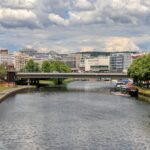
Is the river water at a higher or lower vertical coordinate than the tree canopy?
lower

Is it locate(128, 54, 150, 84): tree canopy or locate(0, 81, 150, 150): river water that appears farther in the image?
locate(128, 54, 150, 84): tree canopy

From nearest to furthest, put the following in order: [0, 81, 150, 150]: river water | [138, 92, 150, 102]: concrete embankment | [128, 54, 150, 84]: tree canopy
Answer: [0, 81, 150, 150]: river water, [138, 92, 150, 102]: concrete embankment, [128, 54, 150, 84]: tree canopy

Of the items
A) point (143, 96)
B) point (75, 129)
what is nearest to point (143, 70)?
point (143, 96)

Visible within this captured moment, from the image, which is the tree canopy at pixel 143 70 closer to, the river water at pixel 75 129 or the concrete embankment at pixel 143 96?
the concrete embankment at pixel 143 96

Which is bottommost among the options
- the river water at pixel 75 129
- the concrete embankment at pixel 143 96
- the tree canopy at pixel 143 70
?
the concrete embankment at pixel 143 96

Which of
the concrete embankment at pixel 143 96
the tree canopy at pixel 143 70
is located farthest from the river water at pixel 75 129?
the tree canopy at pixel 143 70

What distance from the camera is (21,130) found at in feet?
184

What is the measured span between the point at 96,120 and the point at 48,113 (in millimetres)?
11572

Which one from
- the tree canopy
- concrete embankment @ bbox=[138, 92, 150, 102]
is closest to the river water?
concrete embankment @ bbox=[138, 92, 150, 102]

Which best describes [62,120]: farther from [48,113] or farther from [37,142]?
[37,142]

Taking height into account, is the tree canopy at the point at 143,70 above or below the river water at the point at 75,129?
above

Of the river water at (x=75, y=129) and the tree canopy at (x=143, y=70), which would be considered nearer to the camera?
the river water at (x=75, y=129)

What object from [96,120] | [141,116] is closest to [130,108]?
[141,116]

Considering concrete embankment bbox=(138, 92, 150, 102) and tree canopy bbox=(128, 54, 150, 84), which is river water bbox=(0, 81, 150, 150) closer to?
concrete embankment bbox=(138, 92, 150, 102)
